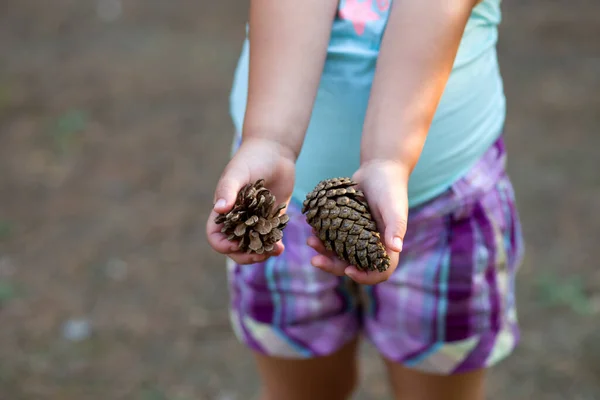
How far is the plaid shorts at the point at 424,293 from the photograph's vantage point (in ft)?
3.91

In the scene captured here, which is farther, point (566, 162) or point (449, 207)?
point (566, 162)

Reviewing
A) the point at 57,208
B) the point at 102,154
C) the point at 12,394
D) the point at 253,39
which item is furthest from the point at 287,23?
the point at 102,154

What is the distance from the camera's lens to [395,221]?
926 mm

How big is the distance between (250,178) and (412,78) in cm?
27

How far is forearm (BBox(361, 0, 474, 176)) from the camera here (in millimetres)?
1024

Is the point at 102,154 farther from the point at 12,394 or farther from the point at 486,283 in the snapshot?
the point at 486,283

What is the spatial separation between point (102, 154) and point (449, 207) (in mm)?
2084

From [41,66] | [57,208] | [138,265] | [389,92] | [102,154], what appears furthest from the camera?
[41,66]

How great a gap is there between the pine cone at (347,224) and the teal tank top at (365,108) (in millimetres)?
153

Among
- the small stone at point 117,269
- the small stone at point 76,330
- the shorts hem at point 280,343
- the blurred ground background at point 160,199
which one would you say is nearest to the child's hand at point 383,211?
the shorts hem at point 280,343

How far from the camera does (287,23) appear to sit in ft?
3.57

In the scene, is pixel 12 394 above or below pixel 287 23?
below

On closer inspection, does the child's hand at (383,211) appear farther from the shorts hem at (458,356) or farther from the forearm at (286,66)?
the shorts hem at (458,356)

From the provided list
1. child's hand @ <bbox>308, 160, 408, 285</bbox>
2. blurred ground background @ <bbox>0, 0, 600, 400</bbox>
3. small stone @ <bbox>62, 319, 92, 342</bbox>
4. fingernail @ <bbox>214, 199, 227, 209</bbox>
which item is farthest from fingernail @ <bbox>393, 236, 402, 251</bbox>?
small stone @ <bbox>62, 319, 92, 342</bbox>
